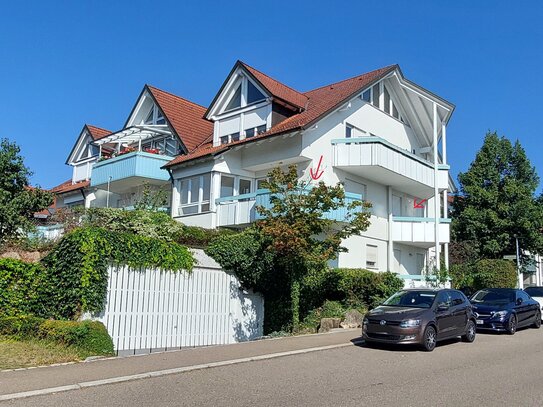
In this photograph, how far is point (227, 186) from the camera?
27.4m

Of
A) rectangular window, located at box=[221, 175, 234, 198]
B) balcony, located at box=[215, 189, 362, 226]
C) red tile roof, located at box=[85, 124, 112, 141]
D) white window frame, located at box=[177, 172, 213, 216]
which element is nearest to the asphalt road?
balcony, located at box=[215, 189, 362, 226]

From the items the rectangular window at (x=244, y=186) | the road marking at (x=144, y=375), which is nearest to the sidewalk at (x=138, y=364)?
the road marking at (x=144, y=375)

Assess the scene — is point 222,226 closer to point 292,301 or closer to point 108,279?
point 292,301

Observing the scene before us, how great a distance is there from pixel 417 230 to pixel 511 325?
11061 millimetres

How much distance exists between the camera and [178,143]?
31328 mm

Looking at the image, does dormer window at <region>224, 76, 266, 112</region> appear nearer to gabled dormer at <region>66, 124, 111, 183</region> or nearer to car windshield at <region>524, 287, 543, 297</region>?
gabled dormer at <region>66, 124, 111, 183</region>

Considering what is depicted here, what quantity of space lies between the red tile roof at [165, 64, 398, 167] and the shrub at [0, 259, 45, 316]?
498 inches

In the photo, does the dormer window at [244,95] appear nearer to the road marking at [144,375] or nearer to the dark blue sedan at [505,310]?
the dark blue sedan at [505,310]

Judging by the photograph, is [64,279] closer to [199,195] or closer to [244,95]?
[199,195]

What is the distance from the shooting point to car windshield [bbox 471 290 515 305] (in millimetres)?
18562

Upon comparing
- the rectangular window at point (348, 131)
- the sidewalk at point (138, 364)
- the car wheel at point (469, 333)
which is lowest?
the sidewalk at point (138, 364)

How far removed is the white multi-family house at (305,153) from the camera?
25.2 m

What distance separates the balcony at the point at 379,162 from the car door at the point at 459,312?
1066 cm

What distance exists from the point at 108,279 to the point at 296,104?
601 inches
